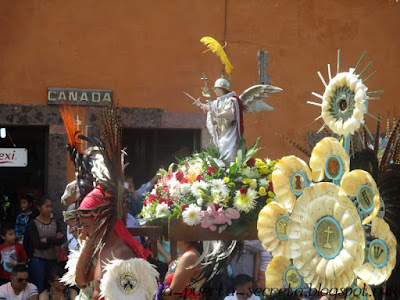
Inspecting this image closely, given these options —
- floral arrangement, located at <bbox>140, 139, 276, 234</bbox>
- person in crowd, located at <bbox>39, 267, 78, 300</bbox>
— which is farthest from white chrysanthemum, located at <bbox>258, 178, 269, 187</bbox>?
person in crowd, located at <bbox>39, 267, 78, 300</bbox>

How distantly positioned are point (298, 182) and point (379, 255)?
2.73 ft

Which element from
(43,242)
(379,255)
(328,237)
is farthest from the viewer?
(43,242)

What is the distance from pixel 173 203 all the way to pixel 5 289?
10.7ft

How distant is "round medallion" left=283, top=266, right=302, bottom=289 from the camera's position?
516 centimetres

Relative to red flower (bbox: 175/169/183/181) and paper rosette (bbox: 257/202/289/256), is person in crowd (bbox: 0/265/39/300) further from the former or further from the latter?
paper rosette (bbox: 257/202/289/256)

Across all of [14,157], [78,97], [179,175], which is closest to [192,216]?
[179,175]

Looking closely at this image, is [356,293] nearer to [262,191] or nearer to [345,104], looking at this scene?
[345,104]

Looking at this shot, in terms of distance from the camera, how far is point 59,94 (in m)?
11.0

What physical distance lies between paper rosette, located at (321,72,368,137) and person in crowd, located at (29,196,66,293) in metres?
5.17

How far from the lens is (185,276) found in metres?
6.18

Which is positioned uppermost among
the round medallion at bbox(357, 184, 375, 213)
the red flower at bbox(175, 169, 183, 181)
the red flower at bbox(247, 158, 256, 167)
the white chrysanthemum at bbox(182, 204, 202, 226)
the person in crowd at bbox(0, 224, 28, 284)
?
the red flower at bbox(247, 158, 256, 167)

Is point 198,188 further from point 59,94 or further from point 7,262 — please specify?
point 59,94

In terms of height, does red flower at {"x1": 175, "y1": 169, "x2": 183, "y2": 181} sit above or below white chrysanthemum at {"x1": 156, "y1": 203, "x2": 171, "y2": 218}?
above

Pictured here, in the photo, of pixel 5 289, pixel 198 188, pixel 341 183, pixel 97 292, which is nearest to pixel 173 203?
pixel 198 188
